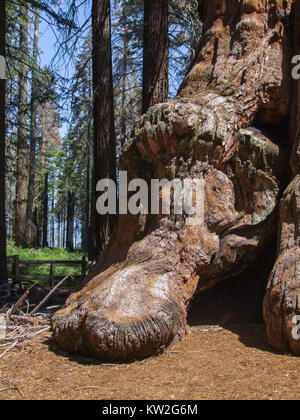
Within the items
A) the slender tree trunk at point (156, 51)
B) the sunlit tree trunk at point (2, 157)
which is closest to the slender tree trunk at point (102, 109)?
the slender tree trunk at point (156, 51)

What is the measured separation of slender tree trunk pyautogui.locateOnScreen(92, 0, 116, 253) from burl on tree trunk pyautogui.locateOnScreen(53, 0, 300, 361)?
10.2 ft

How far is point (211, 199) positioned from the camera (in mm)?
5199

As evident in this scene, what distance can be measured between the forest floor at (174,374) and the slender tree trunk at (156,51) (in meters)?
5.28

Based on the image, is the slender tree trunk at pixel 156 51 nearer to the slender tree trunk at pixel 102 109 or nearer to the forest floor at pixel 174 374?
the slender tree trunk at pixel 102 109

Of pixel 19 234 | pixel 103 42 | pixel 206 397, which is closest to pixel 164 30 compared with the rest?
pixel 103 42

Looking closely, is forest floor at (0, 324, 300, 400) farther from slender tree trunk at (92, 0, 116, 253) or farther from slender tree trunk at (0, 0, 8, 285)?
slender tree trunk at (0, 0, 8, 285)

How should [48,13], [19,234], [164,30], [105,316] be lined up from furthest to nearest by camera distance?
[19,234] < [48,13] < [164,30] < [105,316]

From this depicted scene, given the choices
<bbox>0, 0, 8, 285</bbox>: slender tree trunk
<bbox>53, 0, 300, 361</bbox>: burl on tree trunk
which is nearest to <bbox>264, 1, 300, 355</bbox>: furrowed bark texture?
<bbox>53, 0, 300, 361</bbox>: burl on tree trunk

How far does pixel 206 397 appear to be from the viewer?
10.9 feet

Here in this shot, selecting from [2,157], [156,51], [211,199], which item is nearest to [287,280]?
[211,199]

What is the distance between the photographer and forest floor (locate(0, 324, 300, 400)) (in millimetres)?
3440

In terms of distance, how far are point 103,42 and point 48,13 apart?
4.46 ft

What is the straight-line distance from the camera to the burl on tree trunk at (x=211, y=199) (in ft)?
14.4
